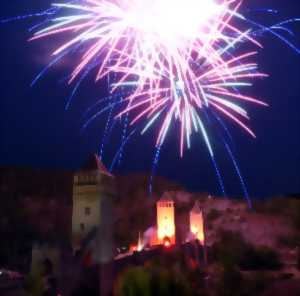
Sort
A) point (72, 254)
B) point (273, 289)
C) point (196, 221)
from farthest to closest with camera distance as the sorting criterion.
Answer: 1. point (196, 221)
2. point (72, 254)
3. point (273, 289)

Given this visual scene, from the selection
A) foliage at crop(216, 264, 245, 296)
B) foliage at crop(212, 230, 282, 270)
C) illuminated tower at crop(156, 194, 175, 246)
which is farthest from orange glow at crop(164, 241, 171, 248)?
foliage at crop(216, 264, 245, 296)

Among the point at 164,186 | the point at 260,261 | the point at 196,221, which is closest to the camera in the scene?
the point at 260,261

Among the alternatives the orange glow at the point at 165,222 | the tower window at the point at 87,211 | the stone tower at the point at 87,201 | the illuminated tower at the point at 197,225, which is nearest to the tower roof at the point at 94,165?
the stone tower at the point at 87,201

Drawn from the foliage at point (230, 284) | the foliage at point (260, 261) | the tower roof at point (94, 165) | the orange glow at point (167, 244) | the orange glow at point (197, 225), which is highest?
the tower roof at point (94, 165)

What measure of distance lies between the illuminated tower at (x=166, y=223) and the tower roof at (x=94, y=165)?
8.99 meters

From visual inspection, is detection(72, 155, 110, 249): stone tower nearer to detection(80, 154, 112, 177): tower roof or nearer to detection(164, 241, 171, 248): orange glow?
detection(80, 154, 112, 177): tower roof

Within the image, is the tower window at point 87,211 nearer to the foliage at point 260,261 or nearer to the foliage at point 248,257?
the foliage at point 248,257

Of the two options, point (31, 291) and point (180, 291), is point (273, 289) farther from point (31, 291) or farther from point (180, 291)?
point (31, 291)

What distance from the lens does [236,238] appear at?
51781 millimetres

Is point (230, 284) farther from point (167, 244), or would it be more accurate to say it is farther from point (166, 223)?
point (166, 223)

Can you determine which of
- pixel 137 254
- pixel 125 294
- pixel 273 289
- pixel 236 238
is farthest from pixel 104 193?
pixel 273 289

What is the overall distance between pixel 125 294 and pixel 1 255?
3269 centimetres

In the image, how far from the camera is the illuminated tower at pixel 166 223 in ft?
151

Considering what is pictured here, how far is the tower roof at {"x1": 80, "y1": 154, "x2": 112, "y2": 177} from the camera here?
40.6 metres
